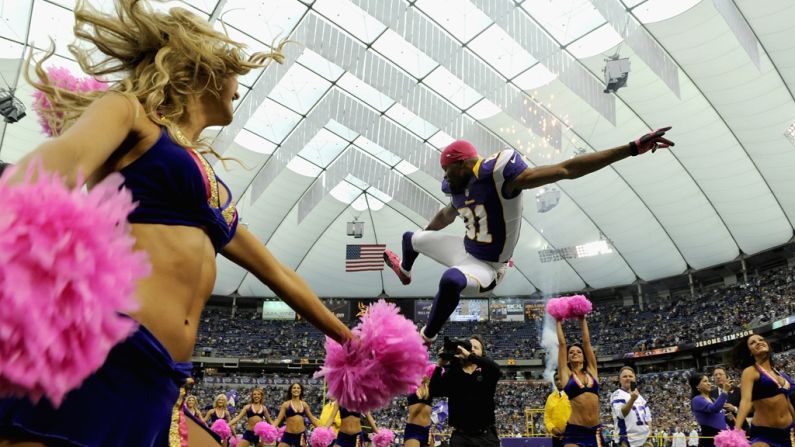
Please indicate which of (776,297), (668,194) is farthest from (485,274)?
(776,297)

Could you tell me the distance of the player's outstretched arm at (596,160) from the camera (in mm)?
2811

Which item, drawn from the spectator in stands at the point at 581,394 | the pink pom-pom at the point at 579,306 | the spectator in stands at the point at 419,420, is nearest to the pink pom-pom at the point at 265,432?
the spectator in stands at the point at 419,420

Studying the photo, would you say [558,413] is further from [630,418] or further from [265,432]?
[265,432]

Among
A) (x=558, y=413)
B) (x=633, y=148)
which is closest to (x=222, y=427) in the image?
(x=558, y=413)

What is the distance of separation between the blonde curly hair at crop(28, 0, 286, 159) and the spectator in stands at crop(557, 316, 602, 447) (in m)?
5.62

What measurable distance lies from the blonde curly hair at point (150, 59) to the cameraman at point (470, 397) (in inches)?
159

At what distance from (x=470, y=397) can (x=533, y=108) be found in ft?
59.8

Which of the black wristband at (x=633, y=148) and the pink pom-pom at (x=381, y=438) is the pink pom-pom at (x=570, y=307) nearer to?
the black wristband at (x=633, y=148)

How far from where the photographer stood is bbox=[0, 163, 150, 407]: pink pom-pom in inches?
32.0

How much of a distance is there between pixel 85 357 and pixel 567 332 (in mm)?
45354

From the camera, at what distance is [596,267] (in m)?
37.5

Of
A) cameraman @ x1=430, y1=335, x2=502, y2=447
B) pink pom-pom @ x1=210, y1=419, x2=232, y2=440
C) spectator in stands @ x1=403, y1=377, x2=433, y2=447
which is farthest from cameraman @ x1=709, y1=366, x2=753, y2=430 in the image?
pink pom-pom @ x1=210, y1=419, x2=232, y2=440

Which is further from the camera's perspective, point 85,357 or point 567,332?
point 567,332

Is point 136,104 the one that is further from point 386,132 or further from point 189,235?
point 386,132
